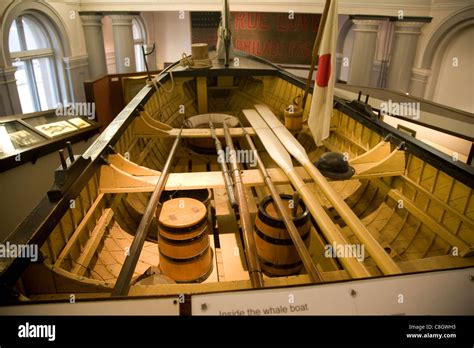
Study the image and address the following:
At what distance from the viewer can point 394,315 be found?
1429 mm

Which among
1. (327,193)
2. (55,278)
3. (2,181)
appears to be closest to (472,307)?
(327,193)

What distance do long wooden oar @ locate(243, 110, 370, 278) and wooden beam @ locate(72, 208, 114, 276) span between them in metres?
1.81

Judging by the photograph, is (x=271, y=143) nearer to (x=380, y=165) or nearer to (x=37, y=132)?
(x=380, y=165)

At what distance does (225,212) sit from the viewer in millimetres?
4082

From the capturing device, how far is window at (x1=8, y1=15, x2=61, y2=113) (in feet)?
27.9

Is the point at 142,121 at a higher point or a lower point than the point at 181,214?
higher

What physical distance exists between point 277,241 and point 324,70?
184cm

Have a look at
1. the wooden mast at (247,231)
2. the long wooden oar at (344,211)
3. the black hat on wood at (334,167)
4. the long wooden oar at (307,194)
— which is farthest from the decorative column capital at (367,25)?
the black hat on wood at (334,167)

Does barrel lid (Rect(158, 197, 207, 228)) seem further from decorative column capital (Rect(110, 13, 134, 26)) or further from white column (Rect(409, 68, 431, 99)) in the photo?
white column (Rect(409, 68, 431, 99))

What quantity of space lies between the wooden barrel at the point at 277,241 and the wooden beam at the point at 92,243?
1.41m

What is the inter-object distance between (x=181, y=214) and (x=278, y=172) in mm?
1171

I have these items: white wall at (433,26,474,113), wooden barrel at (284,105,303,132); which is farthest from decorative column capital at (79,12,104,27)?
white wall at (433,26,474,113)

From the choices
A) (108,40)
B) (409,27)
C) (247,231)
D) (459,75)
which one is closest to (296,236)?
(247,231)

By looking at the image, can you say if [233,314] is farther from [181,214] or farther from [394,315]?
[181,214]
